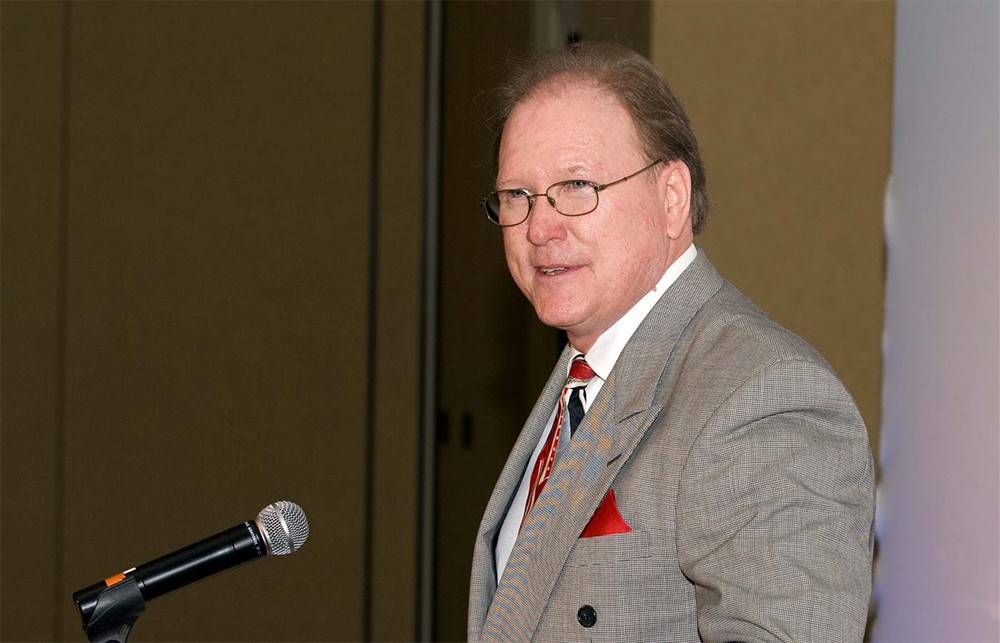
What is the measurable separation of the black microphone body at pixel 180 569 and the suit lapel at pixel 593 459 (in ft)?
1.32

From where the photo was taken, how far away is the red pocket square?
4.50 feet

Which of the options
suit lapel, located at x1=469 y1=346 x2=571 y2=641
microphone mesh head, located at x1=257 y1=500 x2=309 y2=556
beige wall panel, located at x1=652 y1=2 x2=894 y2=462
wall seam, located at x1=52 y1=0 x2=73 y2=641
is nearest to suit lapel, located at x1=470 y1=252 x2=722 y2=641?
suit lapel, located at x1=469 y1=346 x2=571 y2=641

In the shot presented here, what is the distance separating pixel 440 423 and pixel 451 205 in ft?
2.54

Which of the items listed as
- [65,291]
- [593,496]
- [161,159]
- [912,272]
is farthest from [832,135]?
[65,291]

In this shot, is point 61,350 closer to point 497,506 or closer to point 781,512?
point 497,506

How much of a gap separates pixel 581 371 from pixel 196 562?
0.66 meters

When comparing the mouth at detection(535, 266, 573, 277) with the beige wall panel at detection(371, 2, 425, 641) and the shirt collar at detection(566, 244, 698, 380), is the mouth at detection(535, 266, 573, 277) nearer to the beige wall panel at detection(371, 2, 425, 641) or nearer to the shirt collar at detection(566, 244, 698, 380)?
the shirt collar at detection(566, 244, 698, 380)

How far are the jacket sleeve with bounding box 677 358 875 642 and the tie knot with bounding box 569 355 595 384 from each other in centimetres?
38

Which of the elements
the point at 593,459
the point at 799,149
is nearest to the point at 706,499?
the point at 593,459

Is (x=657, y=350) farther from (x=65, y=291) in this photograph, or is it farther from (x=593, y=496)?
(x=65, y=291)

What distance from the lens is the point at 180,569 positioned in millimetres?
1227

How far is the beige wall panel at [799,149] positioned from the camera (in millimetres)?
2770

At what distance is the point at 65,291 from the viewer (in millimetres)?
3752

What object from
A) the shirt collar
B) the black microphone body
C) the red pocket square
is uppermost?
the shirt collar
